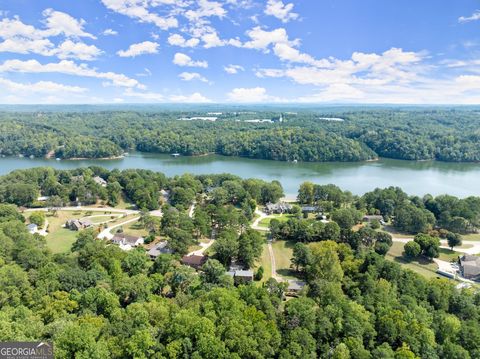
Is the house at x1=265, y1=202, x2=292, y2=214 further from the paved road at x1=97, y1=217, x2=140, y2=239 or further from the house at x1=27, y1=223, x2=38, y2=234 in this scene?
the house at x1=27, y1=223, x2=38, y2=234

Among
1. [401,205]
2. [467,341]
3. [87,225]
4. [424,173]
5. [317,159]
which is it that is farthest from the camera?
[317,159]

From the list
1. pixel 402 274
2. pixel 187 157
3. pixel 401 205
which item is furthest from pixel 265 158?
pixel 402 274

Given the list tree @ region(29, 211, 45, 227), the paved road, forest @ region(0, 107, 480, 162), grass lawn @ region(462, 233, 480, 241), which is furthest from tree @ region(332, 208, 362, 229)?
forest @ region(0, 107, 480, 162)

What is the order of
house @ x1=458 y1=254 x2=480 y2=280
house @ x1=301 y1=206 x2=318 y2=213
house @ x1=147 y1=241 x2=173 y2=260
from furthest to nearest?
house @ x1=301 y1=206 x2=318 y2=213, house @ x1=147 y1=241 x2=173 y2=260, house @ x1=458 y1=254 x2=480 y2=280

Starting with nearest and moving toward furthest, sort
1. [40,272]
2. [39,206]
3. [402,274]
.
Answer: [40,272] < [402,274] < [39,206]

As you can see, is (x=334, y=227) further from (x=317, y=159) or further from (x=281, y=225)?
(x=317, y=159)

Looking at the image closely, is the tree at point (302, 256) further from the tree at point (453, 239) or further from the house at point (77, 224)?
the house at point (77, 224)

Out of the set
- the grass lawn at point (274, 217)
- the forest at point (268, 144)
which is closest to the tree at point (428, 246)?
the grass lawn at point (274, 217)
